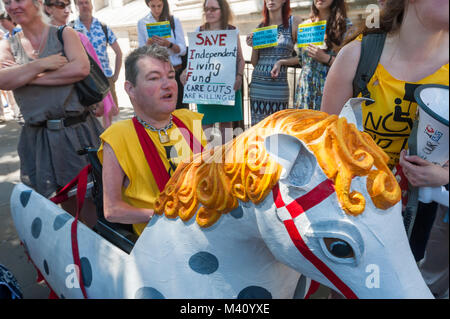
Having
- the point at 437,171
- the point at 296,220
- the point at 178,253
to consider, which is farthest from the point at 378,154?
the point at 178,253

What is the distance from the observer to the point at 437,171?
0.70 m

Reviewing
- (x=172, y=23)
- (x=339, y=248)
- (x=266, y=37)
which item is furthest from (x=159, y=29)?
(x=339, y=248)

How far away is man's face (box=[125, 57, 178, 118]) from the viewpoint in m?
1.61

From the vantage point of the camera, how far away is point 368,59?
115 cm

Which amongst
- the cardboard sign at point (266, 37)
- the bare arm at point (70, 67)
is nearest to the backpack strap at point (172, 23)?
the cardboard sign at point (266, 37)

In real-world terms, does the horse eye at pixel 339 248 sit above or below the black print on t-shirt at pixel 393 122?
below

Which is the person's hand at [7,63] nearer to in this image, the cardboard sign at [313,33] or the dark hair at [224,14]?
the cardboard sign at [313,33]

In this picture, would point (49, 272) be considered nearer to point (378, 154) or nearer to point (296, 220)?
point (296, 220)

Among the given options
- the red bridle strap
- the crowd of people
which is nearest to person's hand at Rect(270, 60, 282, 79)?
the crowd of people

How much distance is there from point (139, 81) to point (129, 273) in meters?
0.89

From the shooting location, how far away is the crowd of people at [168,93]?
0.84 meters

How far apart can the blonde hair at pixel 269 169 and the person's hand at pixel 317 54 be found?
5.17 ft

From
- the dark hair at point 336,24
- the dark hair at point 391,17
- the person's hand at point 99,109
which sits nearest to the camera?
the dark hair at point 391,17
